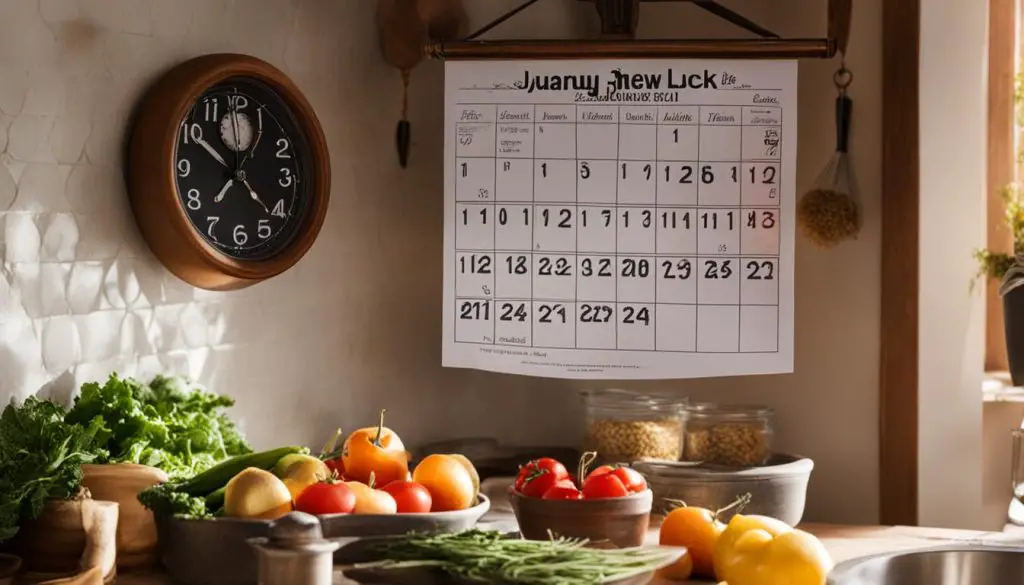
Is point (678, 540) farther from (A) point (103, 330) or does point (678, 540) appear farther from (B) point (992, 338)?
(B) point (992, 338)

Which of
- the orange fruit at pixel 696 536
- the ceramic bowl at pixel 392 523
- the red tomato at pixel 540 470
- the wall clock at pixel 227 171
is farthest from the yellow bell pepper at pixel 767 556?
the wall clock at pixel 227 171

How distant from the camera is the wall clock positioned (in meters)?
2.37

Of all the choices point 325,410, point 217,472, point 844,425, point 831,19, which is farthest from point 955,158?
point 217,472

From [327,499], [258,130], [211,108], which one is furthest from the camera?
[258,130]

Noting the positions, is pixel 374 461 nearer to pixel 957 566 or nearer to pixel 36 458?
pixel 36 458

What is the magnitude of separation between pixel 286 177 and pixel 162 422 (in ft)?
1.98

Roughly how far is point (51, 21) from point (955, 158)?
1.99m

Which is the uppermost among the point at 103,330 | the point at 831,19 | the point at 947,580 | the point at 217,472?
the point at 831,19

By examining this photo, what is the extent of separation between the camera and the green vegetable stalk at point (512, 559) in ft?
6.38

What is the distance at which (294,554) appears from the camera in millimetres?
1866

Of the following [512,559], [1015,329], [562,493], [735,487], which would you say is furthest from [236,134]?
[1015,329]

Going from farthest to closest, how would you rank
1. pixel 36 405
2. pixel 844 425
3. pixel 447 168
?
pixel 844 425 → pixel 447 168 → pixel 36 405

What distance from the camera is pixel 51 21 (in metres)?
2.20

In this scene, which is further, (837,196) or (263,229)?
(837,196)
